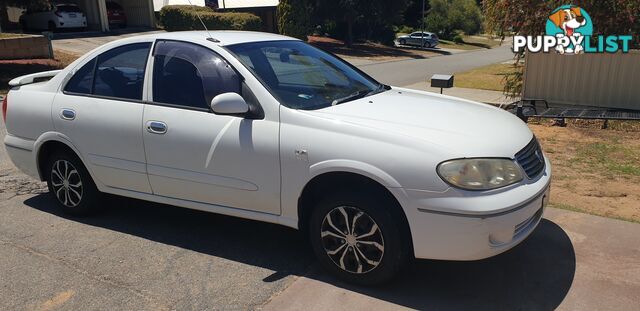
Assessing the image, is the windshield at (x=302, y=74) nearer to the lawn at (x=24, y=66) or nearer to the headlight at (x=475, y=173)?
the headlight at (x=475, y=173)

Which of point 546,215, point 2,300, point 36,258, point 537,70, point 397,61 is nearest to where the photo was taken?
point 2,300

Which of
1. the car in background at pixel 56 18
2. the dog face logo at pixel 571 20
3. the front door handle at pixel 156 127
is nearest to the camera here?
the front door handle at pixel 156 127

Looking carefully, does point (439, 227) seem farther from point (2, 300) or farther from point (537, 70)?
point (537, 70)

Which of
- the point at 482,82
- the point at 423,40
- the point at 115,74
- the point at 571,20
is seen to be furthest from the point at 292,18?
the point at 115,74

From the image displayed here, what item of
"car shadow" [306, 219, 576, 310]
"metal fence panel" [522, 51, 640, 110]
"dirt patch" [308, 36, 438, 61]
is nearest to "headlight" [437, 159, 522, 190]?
"car shadow" [306, 219, 576, 310]

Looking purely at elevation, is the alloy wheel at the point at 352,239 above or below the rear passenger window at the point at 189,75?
below

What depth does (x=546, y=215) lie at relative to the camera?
4.82 metres

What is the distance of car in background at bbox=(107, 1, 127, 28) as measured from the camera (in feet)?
105

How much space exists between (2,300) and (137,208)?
5.82 feet

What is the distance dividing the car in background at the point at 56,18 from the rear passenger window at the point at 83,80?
26.8m

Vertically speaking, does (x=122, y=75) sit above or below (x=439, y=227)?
above

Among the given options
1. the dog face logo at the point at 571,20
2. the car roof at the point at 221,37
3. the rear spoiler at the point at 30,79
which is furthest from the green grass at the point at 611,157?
the rear spoiler at the point at 30,79

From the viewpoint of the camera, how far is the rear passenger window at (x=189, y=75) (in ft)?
13.0

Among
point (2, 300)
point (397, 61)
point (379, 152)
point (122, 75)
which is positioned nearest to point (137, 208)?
point (122, 75)
